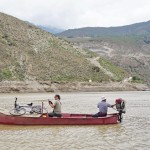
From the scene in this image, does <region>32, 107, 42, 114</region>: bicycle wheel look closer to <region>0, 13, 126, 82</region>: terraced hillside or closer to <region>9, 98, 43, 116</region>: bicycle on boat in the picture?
<region>9, 98, 43, 116</region>: bicycle on boat

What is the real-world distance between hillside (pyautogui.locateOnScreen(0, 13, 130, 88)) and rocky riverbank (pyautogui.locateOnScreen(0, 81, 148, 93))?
8.36ft

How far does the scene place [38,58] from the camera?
123 m

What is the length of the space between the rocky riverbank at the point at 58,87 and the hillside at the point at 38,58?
2550 mm

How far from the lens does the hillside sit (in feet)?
375

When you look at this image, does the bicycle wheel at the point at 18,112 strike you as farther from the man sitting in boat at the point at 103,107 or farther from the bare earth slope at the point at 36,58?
the bare earth slope at the point at 36,58

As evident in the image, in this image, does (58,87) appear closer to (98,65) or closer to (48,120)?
(98,65)

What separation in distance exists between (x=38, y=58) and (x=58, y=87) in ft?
55.0

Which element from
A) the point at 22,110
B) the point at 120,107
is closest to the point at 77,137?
the point at 22,110

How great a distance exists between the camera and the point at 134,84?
131m

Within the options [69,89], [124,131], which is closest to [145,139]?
[124,131]

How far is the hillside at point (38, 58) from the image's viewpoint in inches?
4500

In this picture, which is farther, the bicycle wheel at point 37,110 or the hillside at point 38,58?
the hillside at point 38,58

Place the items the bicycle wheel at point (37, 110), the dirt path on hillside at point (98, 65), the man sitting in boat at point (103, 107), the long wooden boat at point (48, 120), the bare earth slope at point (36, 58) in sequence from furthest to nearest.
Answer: the dirt path on hillside at point (98, 65) → the bare earth slope at point (36, 58) → the bicycle wheel at point (37, 110) → the man sitting in boat at point (103, 107) → the long wooden boat at point (48, 120)

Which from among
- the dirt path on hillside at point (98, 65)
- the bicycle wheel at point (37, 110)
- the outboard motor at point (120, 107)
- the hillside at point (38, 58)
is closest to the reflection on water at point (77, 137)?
the outboard motor at point (120, 107)
